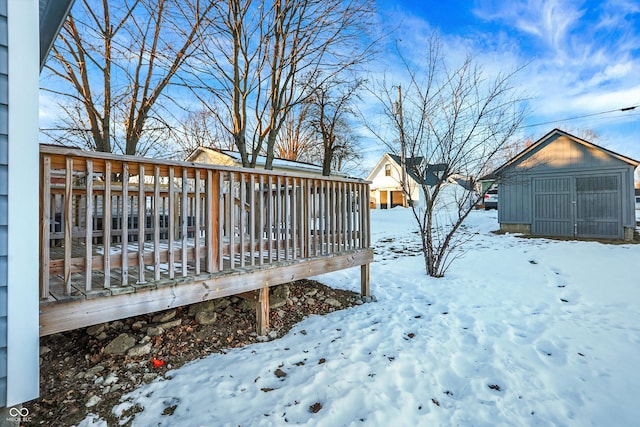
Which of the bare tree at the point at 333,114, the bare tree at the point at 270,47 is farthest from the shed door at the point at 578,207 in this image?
the bare tree at the point at 270,47

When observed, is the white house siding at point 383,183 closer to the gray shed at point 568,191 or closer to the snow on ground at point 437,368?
the gray shed at point 568,191

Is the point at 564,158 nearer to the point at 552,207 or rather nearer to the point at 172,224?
the point at 552,207

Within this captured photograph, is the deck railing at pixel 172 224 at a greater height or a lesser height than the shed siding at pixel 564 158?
lesser

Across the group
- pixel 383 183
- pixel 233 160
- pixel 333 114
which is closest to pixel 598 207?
pixel 333 114

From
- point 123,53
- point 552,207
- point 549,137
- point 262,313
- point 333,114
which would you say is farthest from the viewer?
point 333,114

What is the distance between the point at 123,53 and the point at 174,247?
5.01 meters

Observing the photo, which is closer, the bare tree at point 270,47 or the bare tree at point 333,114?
the bare tree at point 270,47

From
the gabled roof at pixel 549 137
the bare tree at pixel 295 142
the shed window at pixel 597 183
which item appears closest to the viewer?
the gabled roof at pixel 549 137

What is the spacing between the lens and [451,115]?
5.82 meters

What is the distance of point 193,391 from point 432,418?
1.73 meters

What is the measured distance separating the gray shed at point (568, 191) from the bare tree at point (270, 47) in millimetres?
6577

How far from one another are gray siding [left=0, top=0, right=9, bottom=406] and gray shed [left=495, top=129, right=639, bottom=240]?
1071 cm

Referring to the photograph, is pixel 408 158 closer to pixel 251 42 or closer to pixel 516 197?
pixel 251 42

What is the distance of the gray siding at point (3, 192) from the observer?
167cm
